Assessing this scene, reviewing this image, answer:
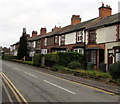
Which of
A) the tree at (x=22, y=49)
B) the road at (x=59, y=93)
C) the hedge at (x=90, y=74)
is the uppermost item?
the tree at (x=22, y=49)

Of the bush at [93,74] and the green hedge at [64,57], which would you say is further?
the green hedge at [64,57]

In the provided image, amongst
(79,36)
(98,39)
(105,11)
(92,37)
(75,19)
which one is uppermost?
(75,19)

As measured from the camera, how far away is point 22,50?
45.8m

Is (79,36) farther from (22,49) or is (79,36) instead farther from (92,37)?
(22,49)

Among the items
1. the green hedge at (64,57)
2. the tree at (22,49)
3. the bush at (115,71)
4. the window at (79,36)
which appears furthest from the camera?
the tree at (22,49)

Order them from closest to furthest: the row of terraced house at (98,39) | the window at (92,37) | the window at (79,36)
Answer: the row of terraced house at (98,39)
the window at (92,37)
the window at (79,36)

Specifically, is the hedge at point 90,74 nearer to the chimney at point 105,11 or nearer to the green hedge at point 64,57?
the green hedge at point 64,57

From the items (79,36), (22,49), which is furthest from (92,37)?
(22,49)

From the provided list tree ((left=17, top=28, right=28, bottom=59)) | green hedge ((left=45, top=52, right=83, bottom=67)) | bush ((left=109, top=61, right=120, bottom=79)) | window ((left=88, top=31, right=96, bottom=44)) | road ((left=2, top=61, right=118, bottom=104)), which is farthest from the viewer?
tree ((left=17, top=28, right=28, bottom=59))

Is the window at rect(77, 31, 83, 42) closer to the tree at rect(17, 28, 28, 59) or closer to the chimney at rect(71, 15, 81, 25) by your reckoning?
the chimney at rect(71, 15, 81, 25)

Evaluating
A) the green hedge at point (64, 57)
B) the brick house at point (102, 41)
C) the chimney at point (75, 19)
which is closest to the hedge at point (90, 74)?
the green hedge at point (64, 57)

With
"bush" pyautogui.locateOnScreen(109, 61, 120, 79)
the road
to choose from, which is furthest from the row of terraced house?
the road

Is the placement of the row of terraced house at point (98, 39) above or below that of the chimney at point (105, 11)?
below

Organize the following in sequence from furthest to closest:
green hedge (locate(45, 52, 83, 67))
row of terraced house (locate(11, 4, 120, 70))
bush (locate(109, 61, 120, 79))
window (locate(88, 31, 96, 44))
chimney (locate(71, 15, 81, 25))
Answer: chimney (locate(71, 15, 81, 25)), window (locate(88, 31, 96, 44)), green hedge (locate(45, 52, 83, 67)), row of terraced house (locate(11, 4, 120, 70)), bush (locate(109, 61, 120, 79))
